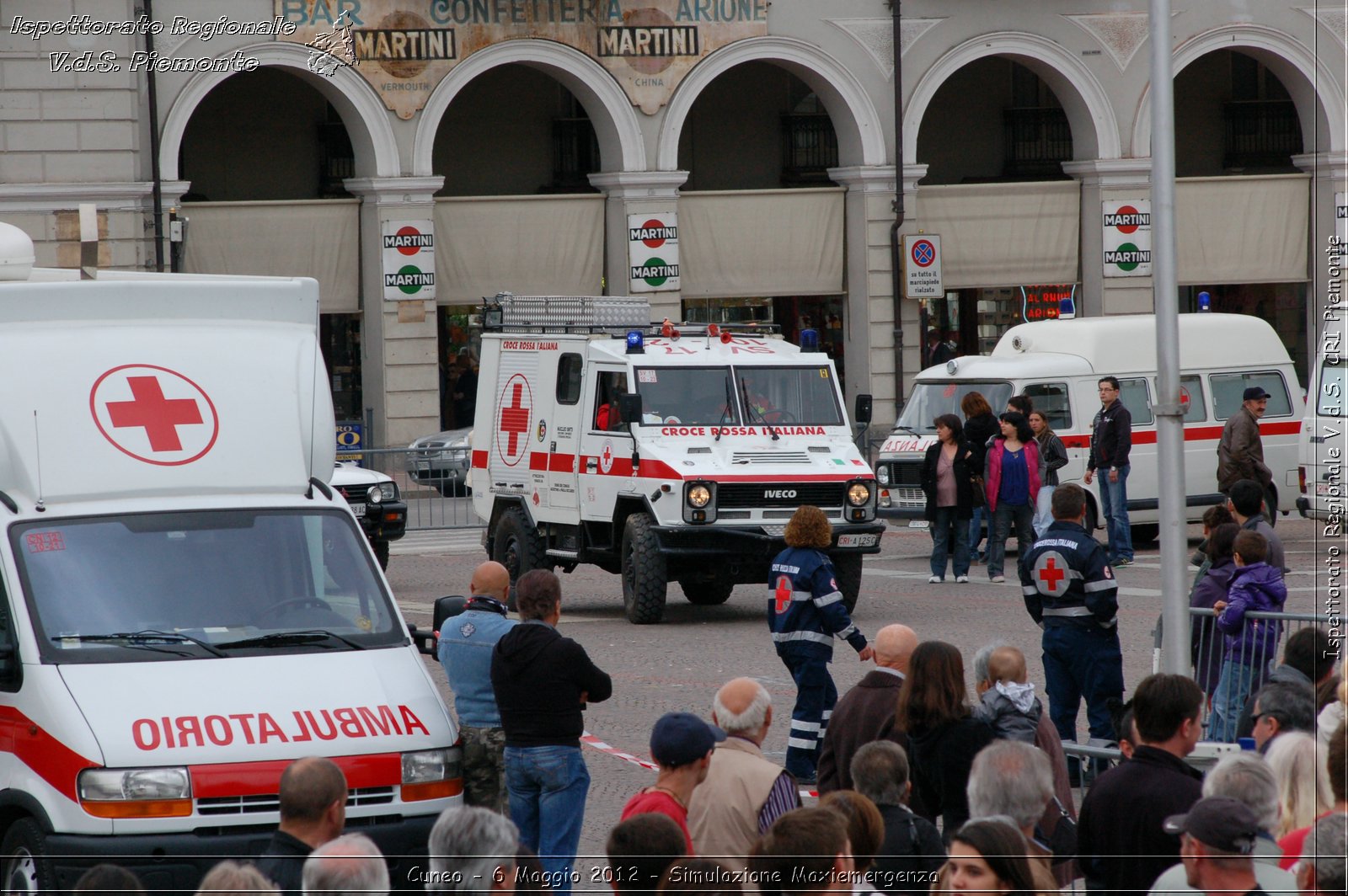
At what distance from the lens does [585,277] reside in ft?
105

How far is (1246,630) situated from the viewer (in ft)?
30.9

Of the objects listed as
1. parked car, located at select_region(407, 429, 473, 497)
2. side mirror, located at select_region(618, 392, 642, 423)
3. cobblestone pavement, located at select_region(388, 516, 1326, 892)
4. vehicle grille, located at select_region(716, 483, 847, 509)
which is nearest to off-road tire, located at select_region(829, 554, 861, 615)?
cobblestone pavement, located at select_region(388, 516, 1326, 892)

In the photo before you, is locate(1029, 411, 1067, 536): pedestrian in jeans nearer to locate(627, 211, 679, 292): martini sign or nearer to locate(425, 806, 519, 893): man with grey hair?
Result: locate(627, 211, 679, 292): martini sign

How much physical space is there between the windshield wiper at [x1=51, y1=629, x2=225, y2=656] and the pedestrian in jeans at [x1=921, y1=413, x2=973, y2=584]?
39.9ft

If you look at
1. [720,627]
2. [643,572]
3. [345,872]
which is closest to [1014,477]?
[720,627]

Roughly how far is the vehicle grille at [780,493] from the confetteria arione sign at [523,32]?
51.4 feet

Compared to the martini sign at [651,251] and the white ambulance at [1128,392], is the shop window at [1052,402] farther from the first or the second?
the martini sign at [651,251]

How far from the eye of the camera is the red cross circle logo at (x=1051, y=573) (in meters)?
9.88

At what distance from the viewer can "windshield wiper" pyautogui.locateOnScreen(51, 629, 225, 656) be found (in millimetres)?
7445

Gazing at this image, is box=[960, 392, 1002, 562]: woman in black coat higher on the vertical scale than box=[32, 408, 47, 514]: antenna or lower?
lower

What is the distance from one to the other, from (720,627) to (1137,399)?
732 cm

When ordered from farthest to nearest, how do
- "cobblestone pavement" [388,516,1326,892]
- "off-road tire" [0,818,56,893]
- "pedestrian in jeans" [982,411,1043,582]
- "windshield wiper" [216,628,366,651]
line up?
"pedestrian in jeans" [982,411,1043,582], "cobblestone pavement" [388,516,1326,892], "windshield wiper" [216,628,366,651], "off-road tire" [0,818,56,893]

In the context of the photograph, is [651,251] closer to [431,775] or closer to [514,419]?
[514,419]

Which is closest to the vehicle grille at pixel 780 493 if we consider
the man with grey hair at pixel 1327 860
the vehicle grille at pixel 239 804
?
the vehicle grille at pixel 239 804
